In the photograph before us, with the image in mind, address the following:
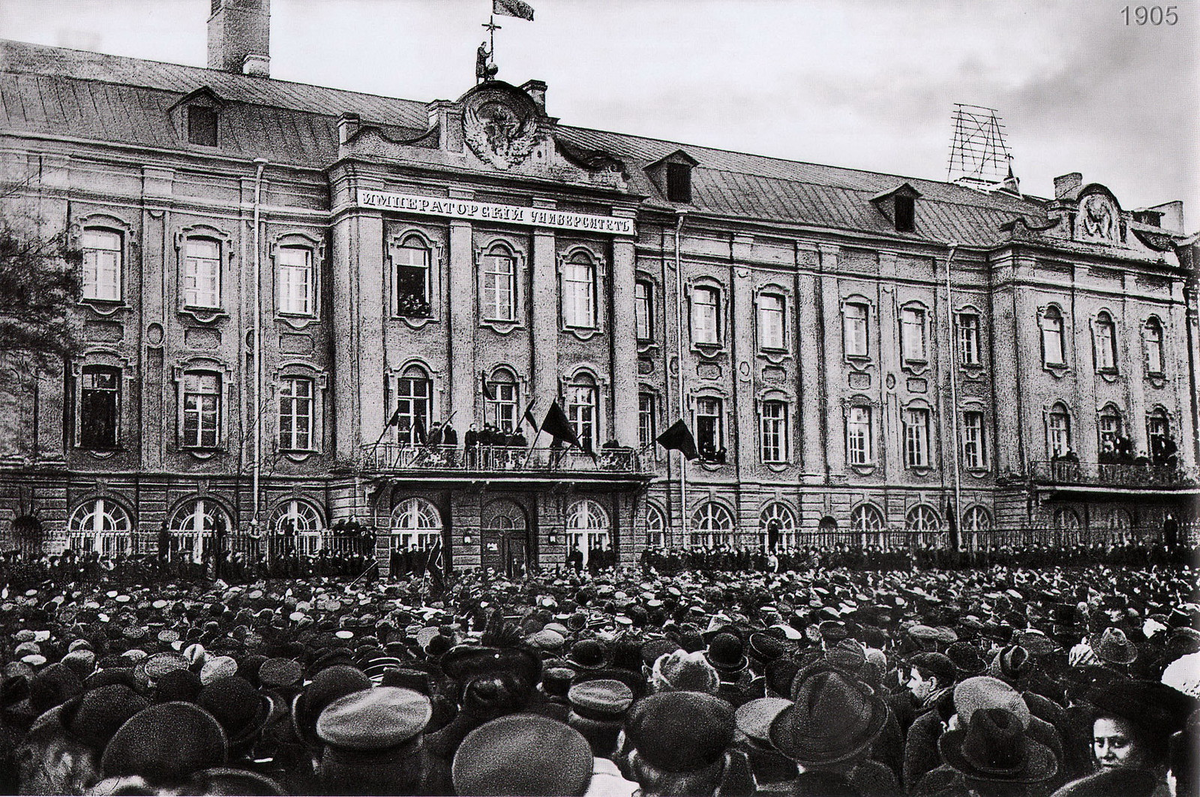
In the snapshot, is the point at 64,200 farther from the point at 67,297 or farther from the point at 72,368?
the point at 67,297

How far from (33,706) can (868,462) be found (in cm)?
3312

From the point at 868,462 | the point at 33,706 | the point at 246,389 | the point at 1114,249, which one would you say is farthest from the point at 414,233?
the point at 33,706

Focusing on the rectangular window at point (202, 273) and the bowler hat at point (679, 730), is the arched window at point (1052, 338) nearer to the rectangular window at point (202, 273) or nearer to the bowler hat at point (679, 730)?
the rectangular window at point (202, 273)

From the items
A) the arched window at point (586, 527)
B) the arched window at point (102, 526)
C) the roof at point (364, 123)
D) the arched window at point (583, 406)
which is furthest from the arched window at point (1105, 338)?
the arched window at point (102, 526)

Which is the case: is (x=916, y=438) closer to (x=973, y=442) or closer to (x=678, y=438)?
(x=973, y=442)

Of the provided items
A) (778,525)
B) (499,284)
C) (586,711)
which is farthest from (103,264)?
(586,711)

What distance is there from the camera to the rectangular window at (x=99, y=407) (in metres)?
28.9

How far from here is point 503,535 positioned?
33.0 meters

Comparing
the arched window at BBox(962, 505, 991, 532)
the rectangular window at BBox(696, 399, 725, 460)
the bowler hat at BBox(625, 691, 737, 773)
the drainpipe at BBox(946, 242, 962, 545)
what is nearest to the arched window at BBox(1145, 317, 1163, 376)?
the drainpipe at BBox(946, 242, 962, 545)

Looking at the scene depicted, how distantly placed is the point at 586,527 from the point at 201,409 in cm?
977

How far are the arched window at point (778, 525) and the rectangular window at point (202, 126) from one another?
1694 centimetres

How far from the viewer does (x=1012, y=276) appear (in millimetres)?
38250

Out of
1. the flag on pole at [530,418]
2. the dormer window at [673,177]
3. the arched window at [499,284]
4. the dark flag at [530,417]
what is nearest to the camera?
the dark flag at [530,417]

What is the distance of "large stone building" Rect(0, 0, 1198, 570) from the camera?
29797mm
